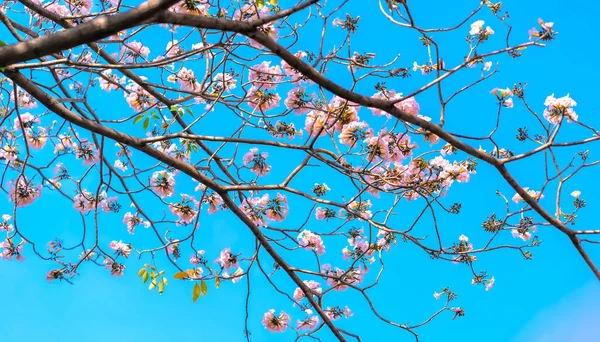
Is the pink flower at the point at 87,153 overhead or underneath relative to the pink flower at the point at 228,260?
overhead

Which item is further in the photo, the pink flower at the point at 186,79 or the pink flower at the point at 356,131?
the pink flower at the point at 186,79

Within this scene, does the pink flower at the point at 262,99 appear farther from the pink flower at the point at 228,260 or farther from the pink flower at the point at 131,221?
the pink flower at the point at 131,221

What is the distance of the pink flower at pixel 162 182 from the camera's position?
4336 mm

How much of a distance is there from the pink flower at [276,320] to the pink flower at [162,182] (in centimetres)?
134

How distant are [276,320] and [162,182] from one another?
4.88 feet

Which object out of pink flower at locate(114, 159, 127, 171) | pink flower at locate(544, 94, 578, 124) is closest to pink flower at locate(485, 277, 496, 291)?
pink flower at locate(544, 94, 578, 124)

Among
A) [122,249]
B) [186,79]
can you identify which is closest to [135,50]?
[186,79]

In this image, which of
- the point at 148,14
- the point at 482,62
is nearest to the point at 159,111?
the point at 148,14

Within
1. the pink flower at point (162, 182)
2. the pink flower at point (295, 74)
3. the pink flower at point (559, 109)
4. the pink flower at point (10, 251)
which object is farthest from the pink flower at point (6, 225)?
the pink flower at point (559, 109)

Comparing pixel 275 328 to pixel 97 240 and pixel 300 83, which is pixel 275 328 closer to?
pixel 97 240

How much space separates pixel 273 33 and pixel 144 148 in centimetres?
107

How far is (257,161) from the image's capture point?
3994mm

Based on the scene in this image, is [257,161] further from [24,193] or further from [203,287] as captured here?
[24,193]

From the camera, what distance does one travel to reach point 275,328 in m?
4.77
